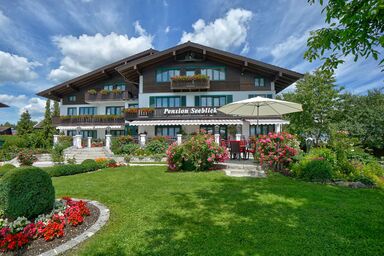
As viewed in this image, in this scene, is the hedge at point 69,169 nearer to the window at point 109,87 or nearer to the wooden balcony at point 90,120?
the wooden balcony at point 90,120

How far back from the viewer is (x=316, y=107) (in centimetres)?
2512

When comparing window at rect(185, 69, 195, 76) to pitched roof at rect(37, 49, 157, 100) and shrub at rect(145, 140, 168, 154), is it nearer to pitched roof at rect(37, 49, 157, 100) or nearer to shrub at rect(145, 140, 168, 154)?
pitched roof at rect(37, 49, 157, 100)

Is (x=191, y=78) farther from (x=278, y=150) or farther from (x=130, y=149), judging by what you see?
(x=278, y=150)

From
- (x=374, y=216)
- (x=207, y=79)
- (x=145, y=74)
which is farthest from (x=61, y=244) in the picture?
(x=145, y=74)

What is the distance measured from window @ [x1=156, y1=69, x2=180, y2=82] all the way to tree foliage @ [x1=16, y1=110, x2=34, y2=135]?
27.3m

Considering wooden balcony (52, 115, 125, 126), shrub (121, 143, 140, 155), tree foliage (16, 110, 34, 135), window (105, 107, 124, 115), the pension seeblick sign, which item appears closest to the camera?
shrub (121, 143, 140, 155)

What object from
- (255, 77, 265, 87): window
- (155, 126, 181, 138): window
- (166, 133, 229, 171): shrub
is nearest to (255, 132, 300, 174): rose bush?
(166, 133, 229, 171): shrub

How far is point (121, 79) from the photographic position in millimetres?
29422

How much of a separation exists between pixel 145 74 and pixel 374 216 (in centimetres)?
2368

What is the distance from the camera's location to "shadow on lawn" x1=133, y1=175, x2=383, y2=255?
3494 millimetres

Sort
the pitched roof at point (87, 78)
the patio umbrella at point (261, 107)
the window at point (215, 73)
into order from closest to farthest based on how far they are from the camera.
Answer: the patio umbrella at point (261, 107) < the window at point (215, 73) < the pitched roof at point (87, 78)

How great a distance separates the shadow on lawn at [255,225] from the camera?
3.49m

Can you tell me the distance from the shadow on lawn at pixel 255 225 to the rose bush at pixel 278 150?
2.87 m

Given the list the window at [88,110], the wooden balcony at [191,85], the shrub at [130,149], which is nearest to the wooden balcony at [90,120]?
the window at [88,110]
